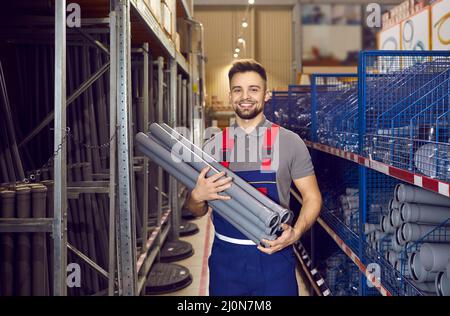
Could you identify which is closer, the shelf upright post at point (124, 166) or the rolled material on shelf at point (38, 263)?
the rolled material on shelf at point (38, 263)

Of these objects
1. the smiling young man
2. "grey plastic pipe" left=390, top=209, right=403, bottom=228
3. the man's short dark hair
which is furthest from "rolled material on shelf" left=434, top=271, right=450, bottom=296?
the man's short dark hair

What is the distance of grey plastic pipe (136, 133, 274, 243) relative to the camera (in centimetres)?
211

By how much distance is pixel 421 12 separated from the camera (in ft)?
22.7

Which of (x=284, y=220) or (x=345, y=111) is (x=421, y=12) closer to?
(x=345, y=111)

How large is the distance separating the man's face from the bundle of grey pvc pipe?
334mm

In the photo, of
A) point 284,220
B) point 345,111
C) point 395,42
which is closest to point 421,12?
point 395,42

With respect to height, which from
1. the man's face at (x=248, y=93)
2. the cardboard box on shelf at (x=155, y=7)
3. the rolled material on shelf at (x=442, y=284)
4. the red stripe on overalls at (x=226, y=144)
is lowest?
the rolled material on shelf at (x=442, y=284)

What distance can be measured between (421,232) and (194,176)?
4.98ft

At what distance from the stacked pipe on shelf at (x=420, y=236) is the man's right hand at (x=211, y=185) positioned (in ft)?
4.03

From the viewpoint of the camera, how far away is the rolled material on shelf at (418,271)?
2527 mm

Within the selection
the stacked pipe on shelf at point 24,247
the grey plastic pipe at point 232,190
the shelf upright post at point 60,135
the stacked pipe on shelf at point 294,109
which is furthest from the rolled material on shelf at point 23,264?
the stacked pipe on shelf at point 294,109

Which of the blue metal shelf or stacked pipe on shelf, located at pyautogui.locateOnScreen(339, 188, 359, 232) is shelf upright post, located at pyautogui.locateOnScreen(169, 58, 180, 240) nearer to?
the blue metal shelf

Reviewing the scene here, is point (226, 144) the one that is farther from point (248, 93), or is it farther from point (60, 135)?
point (60, 135)

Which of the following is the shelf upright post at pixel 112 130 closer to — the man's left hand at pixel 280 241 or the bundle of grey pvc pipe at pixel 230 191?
the bundle of grey pvc pipe at pixel 230 191
